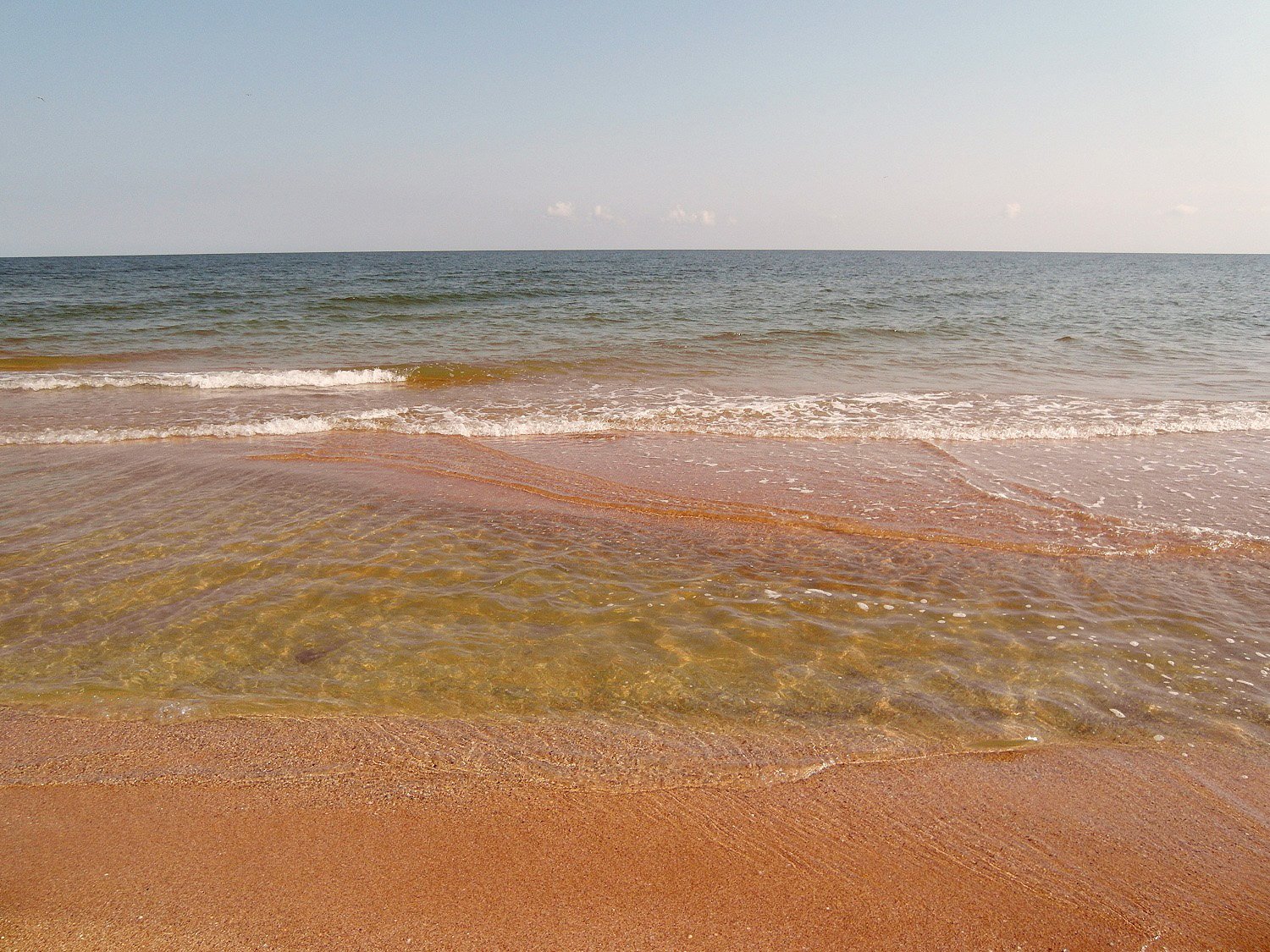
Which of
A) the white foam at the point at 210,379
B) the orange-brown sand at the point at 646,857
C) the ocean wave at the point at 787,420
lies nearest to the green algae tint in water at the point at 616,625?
the orange-brown sand at the point at 646,857

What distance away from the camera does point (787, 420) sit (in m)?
10.5

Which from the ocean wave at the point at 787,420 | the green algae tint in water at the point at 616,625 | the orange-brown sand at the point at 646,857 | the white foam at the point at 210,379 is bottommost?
the orange-brown sand at the point at 646,857

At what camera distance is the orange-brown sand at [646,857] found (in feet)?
7.69

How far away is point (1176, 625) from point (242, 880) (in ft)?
16.8

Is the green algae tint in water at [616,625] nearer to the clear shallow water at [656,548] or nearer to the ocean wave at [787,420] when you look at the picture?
the clear shallow water at [656,548]

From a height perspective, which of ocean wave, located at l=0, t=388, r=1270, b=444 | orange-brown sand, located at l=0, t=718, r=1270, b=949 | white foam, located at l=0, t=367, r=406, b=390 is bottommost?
orange-brown sand, located at l=0, t=718, r=1270, b=949

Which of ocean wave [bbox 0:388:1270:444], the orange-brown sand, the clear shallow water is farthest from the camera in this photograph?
ocean wave [bbox 0:388:1270:444]

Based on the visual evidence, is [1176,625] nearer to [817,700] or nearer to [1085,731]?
[1085,731]

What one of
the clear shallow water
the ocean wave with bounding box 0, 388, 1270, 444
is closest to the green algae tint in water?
the clear shallow water

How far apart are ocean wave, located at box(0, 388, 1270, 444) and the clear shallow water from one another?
0.31ft

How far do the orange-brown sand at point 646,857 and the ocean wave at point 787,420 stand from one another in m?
6.88

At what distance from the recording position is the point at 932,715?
351 centimetres

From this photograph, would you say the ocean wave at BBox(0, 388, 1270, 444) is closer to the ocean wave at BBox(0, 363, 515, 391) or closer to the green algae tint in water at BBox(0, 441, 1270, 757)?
the ocean wave at BBox(0, 363, 515, 391)

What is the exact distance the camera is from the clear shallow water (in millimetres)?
3705
